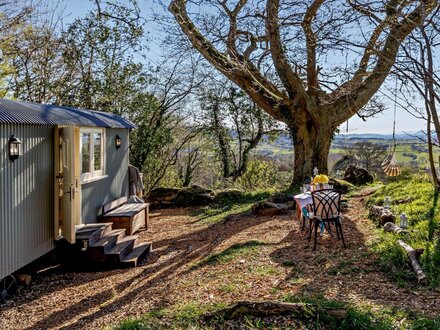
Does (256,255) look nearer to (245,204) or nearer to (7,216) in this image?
(7,216)

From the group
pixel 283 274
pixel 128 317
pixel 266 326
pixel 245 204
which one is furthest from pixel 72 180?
pixel 245 204

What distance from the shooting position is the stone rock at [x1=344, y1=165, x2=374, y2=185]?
35.2ft

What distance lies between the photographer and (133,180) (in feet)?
31.8

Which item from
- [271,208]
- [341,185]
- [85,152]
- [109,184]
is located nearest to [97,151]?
[85,152]

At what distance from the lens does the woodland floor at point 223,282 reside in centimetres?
350

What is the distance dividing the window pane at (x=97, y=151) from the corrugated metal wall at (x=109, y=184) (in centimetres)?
30

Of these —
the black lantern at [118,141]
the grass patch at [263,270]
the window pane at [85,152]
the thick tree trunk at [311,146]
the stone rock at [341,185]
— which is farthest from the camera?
the thick tree trunk at [311,146]

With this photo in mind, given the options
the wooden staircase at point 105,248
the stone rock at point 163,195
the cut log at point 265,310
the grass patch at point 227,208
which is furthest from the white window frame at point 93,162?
the stone rock at point 163,195

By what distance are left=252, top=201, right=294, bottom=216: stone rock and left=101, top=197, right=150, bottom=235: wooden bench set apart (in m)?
2.55

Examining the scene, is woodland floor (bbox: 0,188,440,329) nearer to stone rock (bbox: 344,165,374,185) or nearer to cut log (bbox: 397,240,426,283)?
cut log (bbox: 397,240,426,283)

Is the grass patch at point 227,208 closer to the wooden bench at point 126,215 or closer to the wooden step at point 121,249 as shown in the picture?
the wooden bench at point 126,215

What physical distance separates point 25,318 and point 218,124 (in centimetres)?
1186

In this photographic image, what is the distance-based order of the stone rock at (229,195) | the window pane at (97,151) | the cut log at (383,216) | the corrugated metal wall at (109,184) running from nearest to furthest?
the cut log at (383,216), the corrugated metal wall at (109,184), the window pane at (97,151), the stone rock at (229,195)

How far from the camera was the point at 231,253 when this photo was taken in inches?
205
